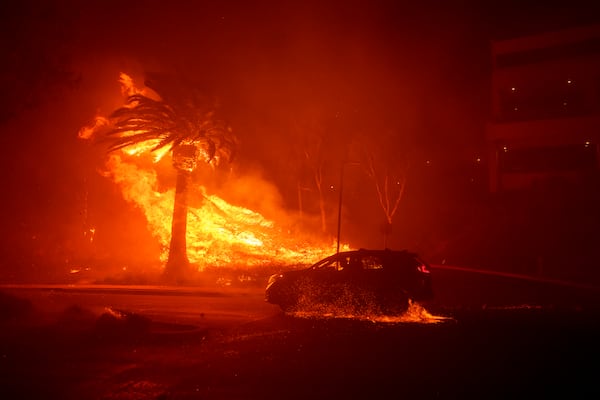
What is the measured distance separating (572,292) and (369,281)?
25.3 ft

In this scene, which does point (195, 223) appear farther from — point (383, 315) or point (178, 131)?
point (383, 315)

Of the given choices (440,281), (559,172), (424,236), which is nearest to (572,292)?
(440,281)

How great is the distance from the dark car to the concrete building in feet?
69.4

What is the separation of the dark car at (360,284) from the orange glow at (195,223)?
42.5 feet

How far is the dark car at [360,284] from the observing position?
12.8m

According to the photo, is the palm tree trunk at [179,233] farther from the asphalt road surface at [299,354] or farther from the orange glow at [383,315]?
the orange glow at [383,315]

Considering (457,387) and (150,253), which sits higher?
(150,253)

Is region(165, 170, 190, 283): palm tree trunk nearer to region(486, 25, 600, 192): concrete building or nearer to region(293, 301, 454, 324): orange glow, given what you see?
region(293, 301, 454, 324): orange glow

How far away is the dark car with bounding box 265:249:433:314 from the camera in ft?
42.1

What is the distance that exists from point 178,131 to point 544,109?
77.9ft

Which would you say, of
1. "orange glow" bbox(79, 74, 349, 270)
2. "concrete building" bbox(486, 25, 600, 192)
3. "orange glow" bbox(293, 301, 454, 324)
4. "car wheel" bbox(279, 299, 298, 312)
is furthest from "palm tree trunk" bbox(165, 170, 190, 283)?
"concrete building" bbox(486, 25, 600, 192)

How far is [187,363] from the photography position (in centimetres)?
796

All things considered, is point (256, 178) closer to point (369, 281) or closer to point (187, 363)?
point (369, 281)

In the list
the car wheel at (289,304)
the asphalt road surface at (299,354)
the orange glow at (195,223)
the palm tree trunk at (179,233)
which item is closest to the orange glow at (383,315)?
the asphalt road surface at (299,354)
